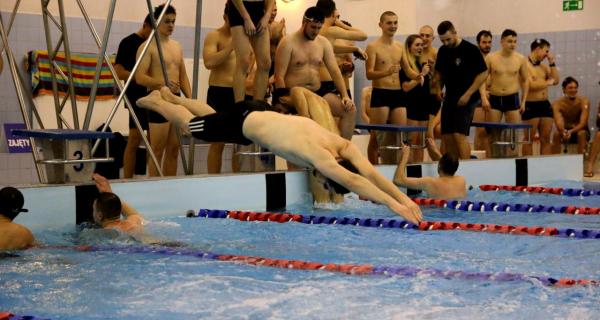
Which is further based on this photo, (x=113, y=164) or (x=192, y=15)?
(x=192, y=15)

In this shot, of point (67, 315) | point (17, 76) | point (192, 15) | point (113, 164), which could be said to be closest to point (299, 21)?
point (192, 15)

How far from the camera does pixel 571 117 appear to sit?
12.7 m

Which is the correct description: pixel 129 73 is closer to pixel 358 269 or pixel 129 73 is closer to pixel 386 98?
pixel 386 98

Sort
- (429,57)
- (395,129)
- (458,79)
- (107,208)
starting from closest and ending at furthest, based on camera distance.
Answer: (107,208) < (395,129) < (458,79) < (429,57)

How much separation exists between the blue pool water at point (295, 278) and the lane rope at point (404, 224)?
11 centimetres

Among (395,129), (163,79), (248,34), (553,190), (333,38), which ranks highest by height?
(333,38)

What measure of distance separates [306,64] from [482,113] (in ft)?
17.2

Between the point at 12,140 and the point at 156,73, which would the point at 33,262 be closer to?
the point at 156,73

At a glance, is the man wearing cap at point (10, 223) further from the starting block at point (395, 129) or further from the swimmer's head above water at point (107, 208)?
the starting block at point (395, 129)

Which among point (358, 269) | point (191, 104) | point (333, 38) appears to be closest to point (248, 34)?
point (191, 104)

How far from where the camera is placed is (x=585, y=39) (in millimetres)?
13219

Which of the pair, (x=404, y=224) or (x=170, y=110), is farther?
(x=404, y=224)

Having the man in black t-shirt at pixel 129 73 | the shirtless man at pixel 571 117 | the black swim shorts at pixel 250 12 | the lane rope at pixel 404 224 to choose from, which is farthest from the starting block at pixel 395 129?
the shirtless man at pixel 571 117

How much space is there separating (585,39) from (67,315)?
11.1 metres
